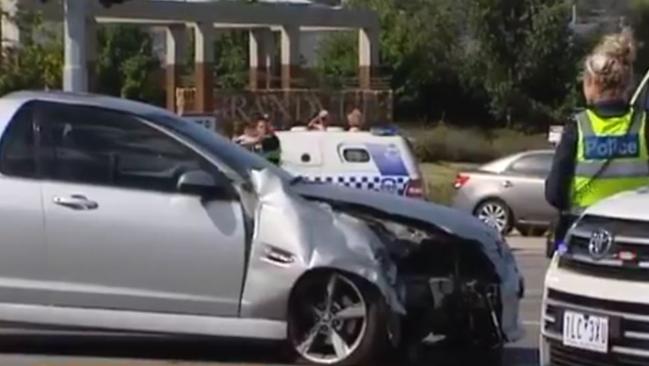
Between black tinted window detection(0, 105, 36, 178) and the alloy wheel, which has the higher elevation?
black tinted window detection(0, 105, 36, 178)

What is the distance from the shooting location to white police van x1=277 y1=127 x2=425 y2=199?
22734 mm

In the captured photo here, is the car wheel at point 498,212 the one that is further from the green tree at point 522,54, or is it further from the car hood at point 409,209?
the green tree at point 522,54

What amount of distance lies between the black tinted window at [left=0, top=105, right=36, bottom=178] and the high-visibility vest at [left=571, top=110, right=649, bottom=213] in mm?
3302

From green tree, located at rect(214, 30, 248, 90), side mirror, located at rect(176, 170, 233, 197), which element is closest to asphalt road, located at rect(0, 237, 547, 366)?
side mirror, located at rect(176, 170, 233, 197)

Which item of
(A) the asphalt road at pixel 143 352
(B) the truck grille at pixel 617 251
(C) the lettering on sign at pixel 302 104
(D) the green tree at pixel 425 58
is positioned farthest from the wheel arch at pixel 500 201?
(D) the green tree at pixel 425 58

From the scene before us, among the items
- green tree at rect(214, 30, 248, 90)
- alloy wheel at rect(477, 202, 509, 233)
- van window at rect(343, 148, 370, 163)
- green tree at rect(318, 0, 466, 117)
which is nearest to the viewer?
van window at rect(343, 148, 370, 163)

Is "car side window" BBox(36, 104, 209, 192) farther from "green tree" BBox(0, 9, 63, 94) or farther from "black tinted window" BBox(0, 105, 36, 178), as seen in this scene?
"green tree" BBox(0, 9, 63, 94)

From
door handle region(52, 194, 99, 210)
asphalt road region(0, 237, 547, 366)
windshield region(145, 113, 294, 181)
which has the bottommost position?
asphalt road region(0, 237, 547, 366)

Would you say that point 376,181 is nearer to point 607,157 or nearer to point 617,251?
point 607,157

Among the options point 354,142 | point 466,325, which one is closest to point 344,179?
point 354,142

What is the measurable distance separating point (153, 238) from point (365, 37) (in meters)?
45.3

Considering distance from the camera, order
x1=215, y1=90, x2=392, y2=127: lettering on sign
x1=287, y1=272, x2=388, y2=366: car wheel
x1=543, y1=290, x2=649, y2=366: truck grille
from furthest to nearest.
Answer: x1=215, y1=90, x2=392, y2=127: lettering on sign
x1=287, y1=272, x2=388, y2=366: car wheel
x1=543, y1=290, x2=649, y2=366: truck grille

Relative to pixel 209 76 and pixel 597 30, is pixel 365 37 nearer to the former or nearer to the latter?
pixel 209 76

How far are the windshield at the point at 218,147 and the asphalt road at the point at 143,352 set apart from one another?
3.68ft
